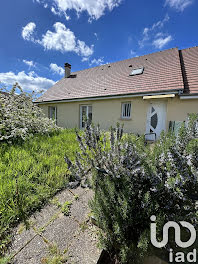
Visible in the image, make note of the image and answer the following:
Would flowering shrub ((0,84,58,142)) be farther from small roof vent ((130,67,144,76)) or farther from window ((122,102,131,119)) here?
small roof vent ((130,67,144,76))

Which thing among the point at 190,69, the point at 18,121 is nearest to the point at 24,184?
the point at 18,121

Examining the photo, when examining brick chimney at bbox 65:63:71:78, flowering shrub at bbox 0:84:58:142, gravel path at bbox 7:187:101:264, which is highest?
brick chimney at bbox 65:63:71:78

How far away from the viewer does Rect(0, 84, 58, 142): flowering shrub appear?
4348 mm

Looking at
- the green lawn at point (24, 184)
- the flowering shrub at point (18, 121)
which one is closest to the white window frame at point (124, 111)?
the flowering shrub at point (18, 121)

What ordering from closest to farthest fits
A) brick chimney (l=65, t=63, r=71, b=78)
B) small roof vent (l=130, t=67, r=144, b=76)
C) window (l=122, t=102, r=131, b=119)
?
window (l=122, t=102, r=131, b=119)
small roof vent (l=130, t=67, r=144, b=76)
brick chimney (l=65, t=63, r=71, b=78)

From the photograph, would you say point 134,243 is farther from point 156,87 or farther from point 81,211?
point 156,87

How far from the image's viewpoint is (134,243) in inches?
46.6

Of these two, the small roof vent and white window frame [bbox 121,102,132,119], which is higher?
the small roof vent

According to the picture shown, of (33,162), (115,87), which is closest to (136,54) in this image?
(115,87)

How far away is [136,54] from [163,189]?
13884mm

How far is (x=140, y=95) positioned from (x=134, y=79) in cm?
210

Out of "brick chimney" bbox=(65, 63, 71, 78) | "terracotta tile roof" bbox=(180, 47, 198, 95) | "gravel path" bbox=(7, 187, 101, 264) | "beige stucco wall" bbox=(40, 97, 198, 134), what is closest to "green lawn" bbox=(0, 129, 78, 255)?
"gravel path" bbox=(7, 187, 101, 264)

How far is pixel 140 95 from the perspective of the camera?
24.6 feet

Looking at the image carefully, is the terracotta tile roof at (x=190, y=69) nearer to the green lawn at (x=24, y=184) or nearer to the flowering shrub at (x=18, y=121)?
the green lawn at (x=24, y=184)
